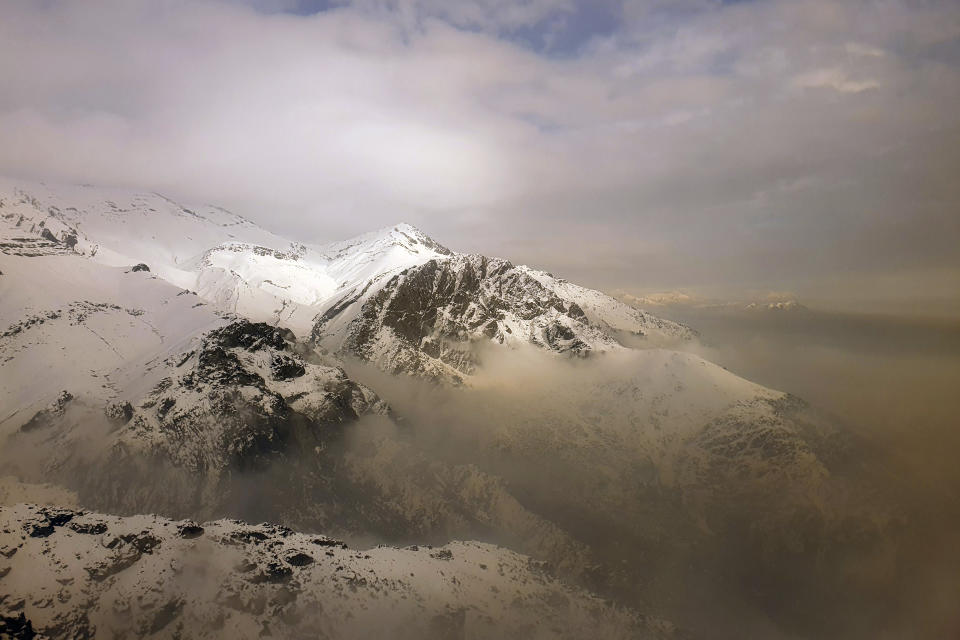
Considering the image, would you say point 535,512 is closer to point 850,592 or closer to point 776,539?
point 776,539

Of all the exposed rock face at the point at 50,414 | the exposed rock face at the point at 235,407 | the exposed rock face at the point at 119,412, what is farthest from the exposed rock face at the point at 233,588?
the exposed rock face at the point at 50,414

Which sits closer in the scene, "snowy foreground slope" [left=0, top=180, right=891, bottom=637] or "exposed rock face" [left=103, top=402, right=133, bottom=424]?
"snowy foreground slope" [left=0, top=180, right=891, bottom=637]

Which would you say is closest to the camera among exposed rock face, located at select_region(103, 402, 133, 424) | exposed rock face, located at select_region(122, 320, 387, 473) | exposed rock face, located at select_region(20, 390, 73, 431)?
exposed rock face, located at select_region(20, 390, 73, 431)

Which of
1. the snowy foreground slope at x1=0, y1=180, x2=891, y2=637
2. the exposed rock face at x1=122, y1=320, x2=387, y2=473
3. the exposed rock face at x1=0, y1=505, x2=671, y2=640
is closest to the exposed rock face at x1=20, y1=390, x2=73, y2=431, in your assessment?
the snowy foreground slope at x1=0, y1=180, x2=891, y2=637

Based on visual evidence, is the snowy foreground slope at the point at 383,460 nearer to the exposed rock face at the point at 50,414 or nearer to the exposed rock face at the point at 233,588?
the exposed rock face at the point at 50,414

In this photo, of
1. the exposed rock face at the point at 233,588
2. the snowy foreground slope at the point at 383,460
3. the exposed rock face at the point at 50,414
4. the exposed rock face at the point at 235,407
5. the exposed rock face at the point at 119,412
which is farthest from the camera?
the exposed rock face at the point at 235,407

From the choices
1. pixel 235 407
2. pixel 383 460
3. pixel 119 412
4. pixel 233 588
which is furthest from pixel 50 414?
pixel 383 460

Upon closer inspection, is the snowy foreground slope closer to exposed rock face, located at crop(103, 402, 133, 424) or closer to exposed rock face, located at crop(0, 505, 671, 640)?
exposed rock face, located at crop(103, 402, 133, 424)

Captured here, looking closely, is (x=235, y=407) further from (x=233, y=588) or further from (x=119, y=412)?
(x=233, y=588)
